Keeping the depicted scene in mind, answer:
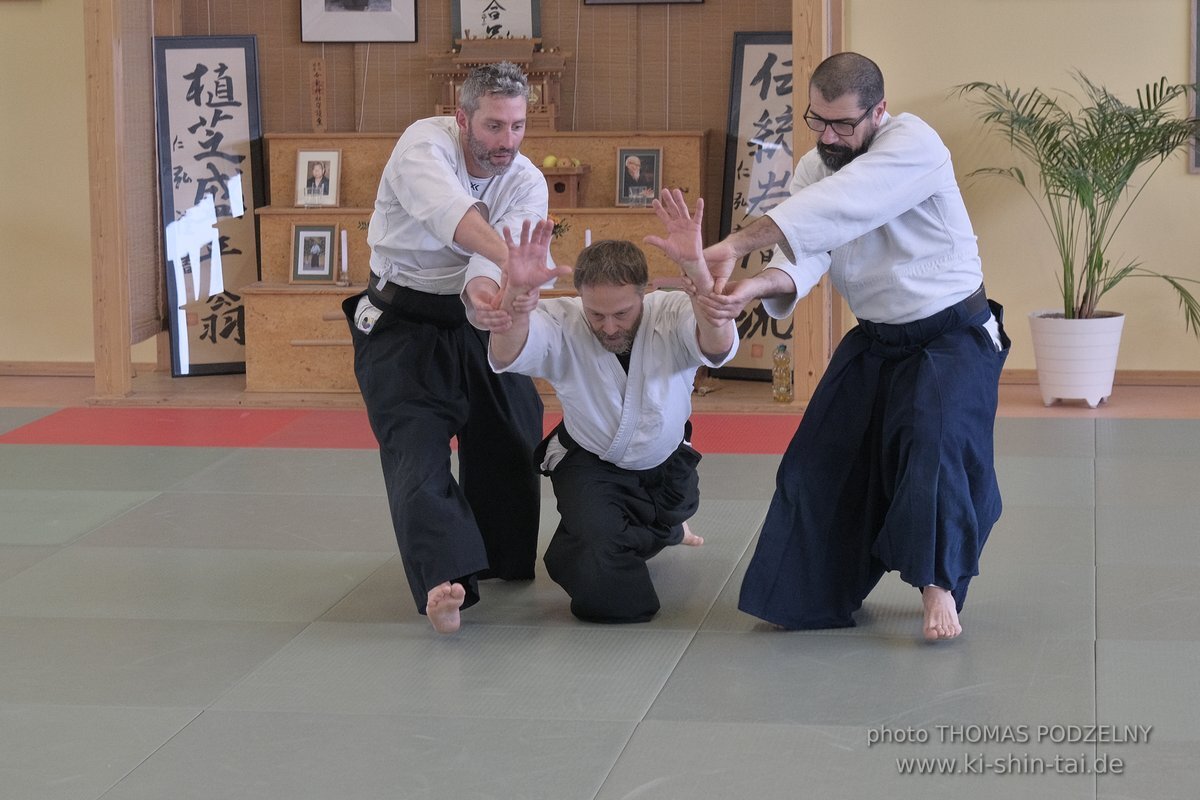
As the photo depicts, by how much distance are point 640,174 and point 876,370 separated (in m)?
3.40

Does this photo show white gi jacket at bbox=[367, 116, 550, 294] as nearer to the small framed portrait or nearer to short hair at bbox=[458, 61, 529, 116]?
short hair at bbox=[458, 61, 529, 116]

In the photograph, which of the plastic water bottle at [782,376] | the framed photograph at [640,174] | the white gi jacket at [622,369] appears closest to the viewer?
the white gi jacket at [622,369]

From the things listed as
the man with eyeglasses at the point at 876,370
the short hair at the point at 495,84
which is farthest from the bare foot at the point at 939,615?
the short hair at the point at 495,84

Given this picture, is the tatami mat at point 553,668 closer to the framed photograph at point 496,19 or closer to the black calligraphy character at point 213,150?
the black calligraphy character at point 213,150

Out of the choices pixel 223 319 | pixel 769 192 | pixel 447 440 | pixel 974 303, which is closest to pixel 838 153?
pixel 974 303

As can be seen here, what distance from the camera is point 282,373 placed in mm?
6492

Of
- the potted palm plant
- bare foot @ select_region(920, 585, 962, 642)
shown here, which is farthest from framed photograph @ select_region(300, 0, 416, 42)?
bare foot @ select_region(920, 585, 962, 642)

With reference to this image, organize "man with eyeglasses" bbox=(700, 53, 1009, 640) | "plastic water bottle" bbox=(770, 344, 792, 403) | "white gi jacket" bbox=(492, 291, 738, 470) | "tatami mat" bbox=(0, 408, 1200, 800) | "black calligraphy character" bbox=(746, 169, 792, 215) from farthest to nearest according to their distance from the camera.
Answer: "black calligraphy character" bbox=(746, 169, 792, 215), "plastic water bottle" bbox=(770, 344, 792, 403), "white gi jacket" bbox=(492, 291, 738, 470), "man with eyeglasses" bbox=(700, 53, 1009, 640), "tatami mat" bbox=(0, 408, 1200, 800)

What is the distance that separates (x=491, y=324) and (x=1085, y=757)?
1.44 metres

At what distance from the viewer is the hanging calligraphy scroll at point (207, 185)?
674 centimetres

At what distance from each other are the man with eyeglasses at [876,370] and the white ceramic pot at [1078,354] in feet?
8.69

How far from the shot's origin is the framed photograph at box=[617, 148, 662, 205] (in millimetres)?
6520

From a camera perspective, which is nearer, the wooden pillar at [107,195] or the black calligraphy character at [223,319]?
the wooden pillar at [107,195]

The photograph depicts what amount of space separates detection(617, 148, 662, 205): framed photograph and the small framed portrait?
1.30m
